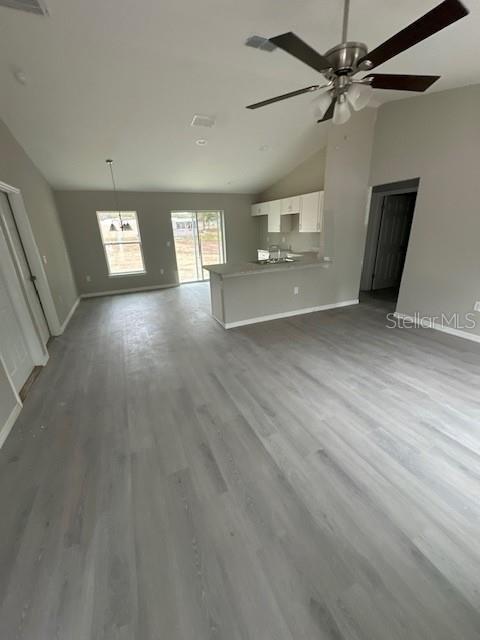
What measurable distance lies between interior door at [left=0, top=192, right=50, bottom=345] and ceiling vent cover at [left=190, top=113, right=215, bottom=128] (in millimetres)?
2605

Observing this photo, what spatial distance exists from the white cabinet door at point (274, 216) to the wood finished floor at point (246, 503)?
4.42 m

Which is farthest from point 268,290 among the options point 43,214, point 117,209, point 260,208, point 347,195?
point 117,209

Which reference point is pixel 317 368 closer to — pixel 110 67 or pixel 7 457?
pixel 7 457

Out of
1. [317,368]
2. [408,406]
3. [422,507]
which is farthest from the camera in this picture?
[317,368]

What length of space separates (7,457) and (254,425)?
1800 millimetres

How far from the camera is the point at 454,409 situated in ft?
7.10

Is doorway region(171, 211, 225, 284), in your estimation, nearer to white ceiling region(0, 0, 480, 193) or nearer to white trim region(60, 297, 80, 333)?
white ceiling region(0, 0, 480, 193)

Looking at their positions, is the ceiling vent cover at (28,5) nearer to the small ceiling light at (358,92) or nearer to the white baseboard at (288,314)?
the small ceiling light at (358,92)

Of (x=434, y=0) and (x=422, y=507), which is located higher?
(x=434, y=0)

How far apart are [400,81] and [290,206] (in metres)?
4.05

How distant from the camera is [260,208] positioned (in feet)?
23.1

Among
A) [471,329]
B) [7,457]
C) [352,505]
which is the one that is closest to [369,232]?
[471,329]

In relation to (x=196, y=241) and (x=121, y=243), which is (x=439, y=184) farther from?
(x=121, y=243)

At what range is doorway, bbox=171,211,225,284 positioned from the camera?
7.01 metres
